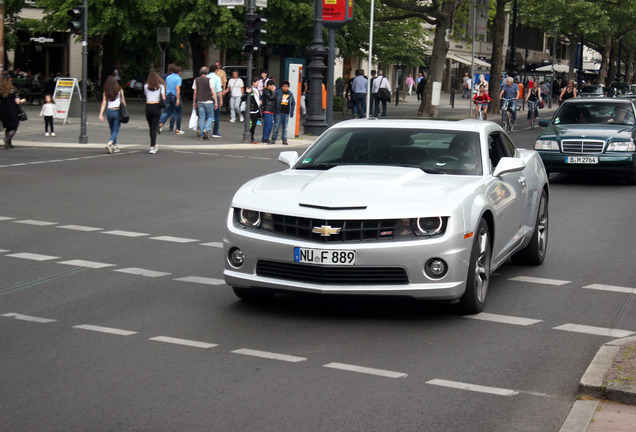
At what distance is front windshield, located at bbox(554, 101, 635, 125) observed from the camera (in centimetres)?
1920

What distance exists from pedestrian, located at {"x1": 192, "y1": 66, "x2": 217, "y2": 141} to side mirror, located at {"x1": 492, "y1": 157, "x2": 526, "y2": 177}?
740 inches

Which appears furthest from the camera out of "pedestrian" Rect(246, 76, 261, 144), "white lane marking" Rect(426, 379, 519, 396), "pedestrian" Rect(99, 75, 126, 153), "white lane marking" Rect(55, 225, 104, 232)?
"pedestrian" Rect(246, 76, 261, 144)

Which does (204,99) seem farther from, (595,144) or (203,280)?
(203,280)

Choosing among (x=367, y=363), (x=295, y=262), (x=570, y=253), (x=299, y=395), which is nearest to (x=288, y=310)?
(x=295, y=262)

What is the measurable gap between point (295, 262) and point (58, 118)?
27162mm

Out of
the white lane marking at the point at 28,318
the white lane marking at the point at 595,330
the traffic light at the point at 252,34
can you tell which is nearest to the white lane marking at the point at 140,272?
the white lane marking at the point at 28,318

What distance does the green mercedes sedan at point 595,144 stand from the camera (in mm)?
18172

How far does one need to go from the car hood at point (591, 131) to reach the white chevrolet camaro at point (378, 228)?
10552mm

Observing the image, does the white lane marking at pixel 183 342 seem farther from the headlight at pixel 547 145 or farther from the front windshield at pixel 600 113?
the front windshield at pixel 600 113

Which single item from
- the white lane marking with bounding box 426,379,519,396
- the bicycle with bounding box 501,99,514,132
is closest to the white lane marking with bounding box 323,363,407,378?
the white lane marking with bounding box 426,379,519,396

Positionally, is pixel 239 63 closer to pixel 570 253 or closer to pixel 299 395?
pixel 570 253

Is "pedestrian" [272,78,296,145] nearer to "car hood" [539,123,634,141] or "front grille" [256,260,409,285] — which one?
"car hood" [539,123,634,141]

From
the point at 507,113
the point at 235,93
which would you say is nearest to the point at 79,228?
the point at 235,93

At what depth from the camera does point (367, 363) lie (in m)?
6.16
